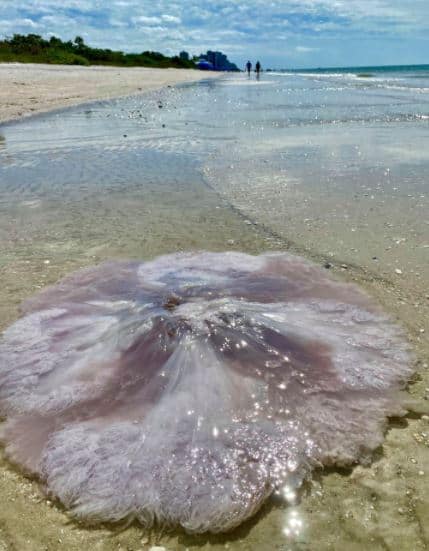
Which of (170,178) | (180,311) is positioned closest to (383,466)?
(180,311)

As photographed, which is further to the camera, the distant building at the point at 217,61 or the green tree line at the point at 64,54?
the distant building at the point at 217,61

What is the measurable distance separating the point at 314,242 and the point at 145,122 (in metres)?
10.1

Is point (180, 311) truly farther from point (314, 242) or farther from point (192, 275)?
point (314, 242)

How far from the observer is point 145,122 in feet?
44.2

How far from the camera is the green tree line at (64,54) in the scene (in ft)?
151

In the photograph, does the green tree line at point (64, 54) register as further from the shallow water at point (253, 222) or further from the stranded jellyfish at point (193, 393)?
the stranded jellyfish at point (193, 393)

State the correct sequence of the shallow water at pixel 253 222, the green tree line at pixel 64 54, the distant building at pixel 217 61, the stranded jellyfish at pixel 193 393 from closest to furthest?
the shallow water at pixel 253 222 → the stranded jellyfish at pixel 193 393 → the green tree line at pixel 64 54 → the distant building at pixel 217 61

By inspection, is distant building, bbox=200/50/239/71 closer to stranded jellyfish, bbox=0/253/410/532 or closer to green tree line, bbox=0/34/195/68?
green tree line, bbox=0/34/195/68

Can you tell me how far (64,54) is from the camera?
4953 centimetres

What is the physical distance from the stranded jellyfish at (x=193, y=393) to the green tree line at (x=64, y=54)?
45880 mm

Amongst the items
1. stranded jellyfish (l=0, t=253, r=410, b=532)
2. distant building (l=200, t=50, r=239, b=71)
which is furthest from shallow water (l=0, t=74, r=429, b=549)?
distant building (l=200, t=50, r=239, b=71)

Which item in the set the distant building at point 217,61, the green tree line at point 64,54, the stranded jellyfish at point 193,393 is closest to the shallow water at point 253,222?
the stranded jellyfish at point 193,393

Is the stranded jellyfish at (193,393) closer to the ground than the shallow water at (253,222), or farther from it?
farther from it

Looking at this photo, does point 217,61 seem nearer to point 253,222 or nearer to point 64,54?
point 64,54
